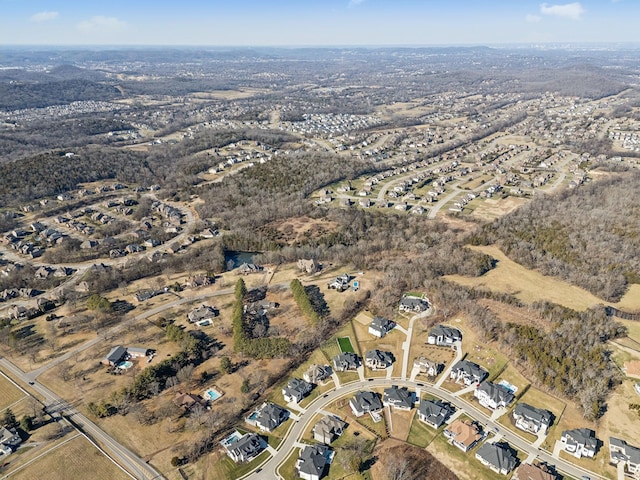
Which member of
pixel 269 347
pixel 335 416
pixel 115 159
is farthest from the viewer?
pixel 115 159

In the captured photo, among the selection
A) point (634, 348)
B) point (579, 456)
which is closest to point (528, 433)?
point (579, 456)

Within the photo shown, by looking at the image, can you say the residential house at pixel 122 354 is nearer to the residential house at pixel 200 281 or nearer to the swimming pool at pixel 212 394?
the swimming pool at pixel 212 394

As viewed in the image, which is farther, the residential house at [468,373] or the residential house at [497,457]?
the residential house at [468,373]

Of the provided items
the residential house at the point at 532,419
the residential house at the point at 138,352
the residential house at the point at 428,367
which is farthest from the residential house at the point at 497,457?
the residential house at the point at 138,352

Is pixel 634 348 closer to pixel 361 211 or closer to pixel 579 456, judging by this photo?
pixel 579 456

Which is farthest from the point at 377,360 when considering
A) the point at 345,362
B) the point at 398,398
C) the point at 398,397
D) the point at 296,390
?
the point at 296,390

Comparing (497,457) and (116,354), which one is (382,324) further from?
(116,354)
